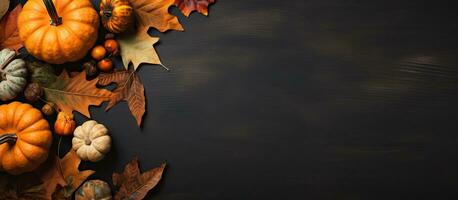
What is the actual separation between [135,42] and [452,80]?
36.6 inches

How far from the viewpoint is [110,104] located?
4.81 ft

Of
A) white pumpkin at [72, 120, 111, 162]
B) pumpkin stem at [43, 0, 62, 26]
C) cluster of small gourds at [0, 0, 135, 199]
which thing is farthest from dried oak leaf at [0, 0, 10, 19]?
white pumpkin at [72, 120, 111, 162]

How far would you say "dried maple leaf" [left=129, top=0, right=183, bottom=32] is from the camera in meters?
1.45

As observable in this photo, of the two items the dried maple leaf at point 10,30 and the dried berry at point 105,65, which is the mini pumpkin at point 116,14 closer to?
the dried berry at point 105,65

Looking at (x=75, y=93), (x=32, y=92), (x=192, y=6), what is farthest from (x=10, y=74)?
(x=192, y=6)

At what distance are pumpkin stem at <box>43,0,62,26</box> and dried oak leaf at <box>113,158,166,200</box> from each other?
0.46 metres

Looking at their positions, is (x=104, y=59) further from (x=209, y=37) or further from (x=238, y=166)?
(x=238, y=166)

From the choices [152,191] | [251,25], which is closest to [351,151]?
[251,25]

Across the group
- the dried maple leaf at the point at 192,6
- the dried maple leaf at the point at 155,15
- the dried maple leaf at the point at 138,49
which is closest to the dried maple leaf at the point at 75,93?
the dried maple leaf at the point at 138,49

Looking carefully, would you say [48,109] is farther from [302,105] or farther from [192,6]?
[302,105]

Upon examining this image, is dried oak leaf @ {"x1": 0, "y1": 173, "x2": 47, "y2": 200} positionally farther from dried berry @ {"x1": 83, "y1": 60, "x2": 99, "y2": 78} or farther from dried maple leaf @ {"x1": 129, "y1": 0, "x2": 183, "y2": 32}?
dried maple leaf @ {"x1": 129, "y1": 0, "x2": 183, "y2": 32}

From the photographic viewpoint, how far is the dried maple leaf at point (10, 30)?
149 centimetres

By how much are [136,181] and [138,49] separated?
0.40 meters

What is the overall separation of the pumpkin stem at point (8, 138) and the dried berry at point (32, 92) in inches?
5.1
